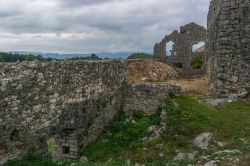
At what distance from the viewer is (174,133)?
14875 mm

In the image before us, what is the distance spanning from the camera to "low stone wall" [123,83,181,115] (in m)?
18.7

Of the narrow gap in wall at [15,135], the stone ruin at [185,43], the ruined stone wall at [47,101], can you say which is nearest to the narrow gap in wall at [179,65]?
the stone ruin at [185,43]

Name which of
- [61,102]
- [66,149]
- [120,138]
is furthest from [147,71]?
[61,102]

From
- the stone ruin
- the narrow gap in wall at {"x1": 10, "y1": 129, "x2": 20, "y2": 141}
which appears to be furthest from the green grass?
the stone ruin

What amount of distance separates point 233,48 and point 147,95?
4355 mm

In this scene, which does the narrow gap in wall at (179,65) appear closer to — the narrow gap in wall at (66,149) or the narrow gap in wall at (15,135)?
the narrow gap in wall at (66,149)

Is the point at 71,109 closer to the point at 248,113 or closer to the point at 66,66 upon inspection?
Result: the point at 66,66

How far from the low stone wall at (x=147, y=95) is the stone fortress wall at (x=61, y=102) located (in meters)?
0.03

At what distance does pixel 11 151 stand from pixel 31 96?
5.73 ft

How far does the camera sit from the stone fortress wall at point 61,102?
39.0 feet

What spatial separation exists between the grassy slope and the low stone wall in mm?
692

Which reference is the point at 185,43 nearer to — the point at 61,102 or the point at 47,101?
the point at 61,102

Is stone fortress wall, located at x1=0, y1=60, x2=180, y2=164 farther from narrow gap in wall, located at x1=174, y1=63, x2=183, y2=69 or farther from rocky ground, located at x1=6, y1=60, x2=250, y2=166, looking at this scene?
narrow gap in wall, located at x1=174, y1=63, x2=183, y2=69

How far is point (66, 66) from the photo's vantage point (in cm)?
1439
